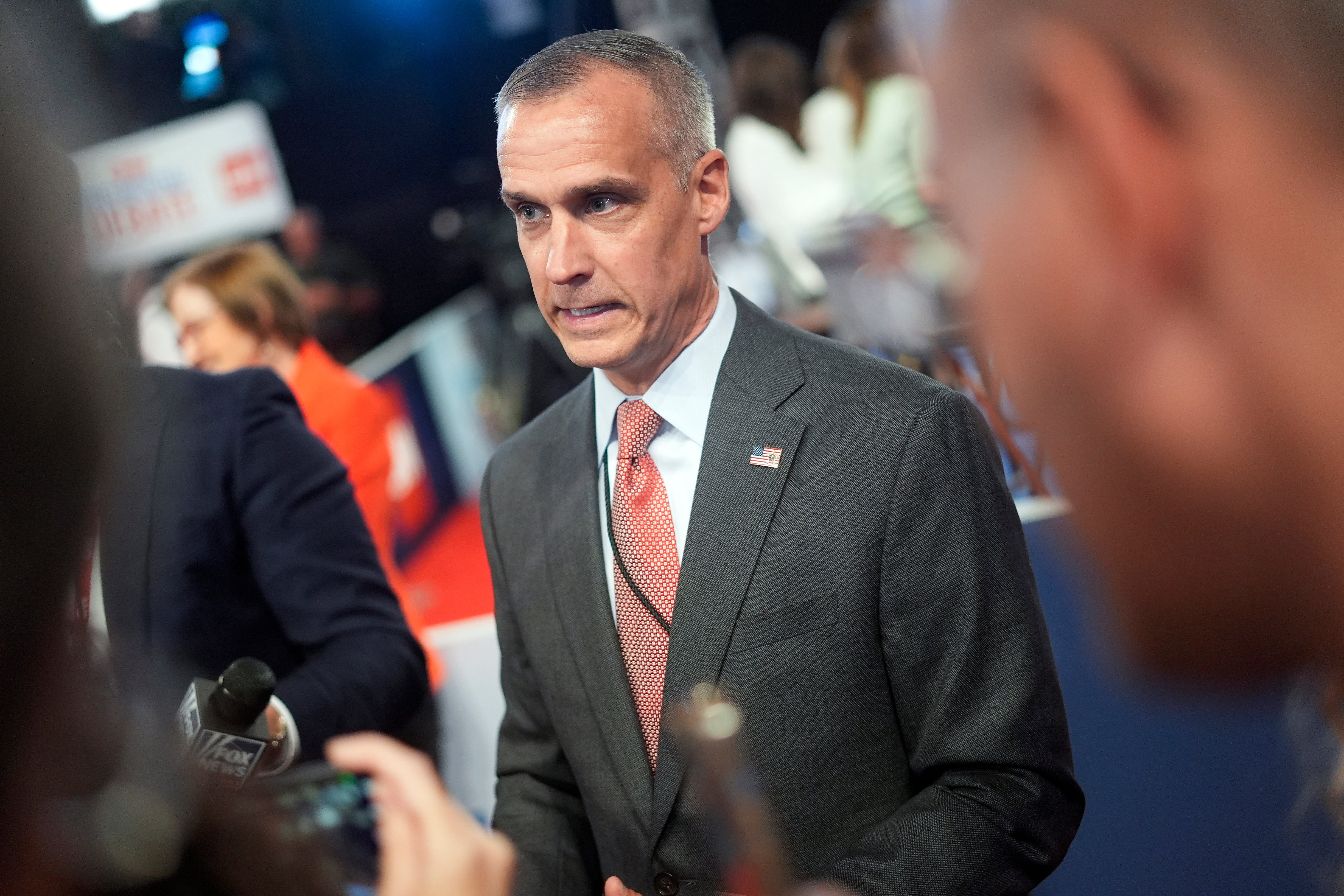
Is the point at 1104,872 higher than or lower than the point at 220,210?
lower

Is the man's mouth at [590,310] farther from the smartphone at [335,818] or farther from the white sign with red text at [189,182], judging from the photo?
the white sign with red text at [189,182]

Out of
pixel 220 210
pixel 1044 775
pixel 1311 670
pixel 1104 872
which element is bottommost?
pixel 1104 872

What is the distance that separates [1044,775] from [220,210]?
16.9ft

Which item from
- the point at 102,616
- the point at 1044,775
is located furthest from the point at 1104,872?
the point at 102,616

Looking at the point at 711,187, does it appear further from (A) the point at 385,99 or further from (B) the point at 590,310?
(A) the point at 385,99

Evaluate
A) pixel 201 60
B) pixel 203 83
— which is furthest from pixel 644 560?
pixel 203 83

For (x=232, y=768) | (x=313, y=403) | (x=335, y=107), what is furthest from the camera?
(x=335, y=107)

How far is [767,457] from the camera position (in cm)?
152

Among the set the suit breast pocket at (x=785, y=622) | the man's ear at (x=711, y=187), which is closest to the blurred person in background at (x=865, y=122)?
the man's ear at (x=711, y=187)

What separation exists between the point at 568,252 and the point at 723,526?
0.45 metres

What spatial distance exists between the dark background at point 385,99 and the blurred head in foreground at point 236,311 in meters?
7.34

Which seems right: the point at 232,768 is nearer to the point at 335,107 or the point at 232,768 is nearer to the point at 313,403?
the point at 313,403

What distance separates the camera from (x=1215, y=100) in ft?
1.55

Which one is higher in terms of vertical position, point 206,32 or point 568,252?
point 206,32
